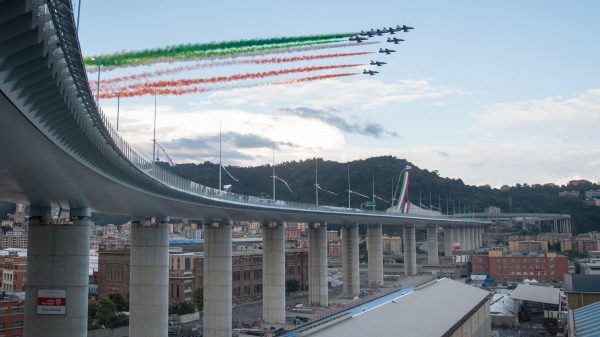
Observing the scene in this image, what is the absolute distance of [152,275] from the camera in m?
58.2

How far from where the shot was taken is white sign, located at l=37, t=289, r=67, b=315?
4228 centimetres

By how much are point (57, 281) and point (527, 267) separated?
12008 cm

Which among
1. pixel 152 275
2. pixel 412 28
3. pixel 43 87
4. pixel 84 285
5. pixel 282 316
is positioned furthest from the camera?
pixel 282 316

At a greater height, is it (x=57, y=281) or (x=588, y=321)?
(x=57, y=281)

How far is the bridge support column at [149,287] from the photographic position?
57.8 metres

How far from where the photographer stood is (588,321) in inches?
1977

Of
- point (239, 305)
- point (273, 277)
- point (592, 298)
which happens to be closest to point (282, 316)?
point (273, 277)

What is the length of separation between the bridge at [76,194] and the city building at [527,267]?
6915 cm

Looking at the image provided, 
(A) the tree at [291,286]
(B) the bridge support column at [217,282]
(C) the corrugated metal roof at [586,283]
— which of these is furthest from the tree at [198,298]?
(C) the corrugated metal roof at [586,283]

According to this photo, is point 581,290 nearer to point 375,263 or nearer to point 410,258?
point 375,263

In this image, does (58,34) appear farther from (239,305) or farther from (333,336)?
(239,305)

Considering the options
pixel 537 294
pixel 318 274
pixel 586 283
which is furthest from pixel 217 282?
pixel 537 294

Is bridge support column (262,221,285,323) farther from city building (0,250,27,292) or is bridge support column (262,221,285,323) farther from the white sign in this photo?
the white sign

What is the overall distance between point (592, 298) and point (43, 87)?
6681 centimetres
